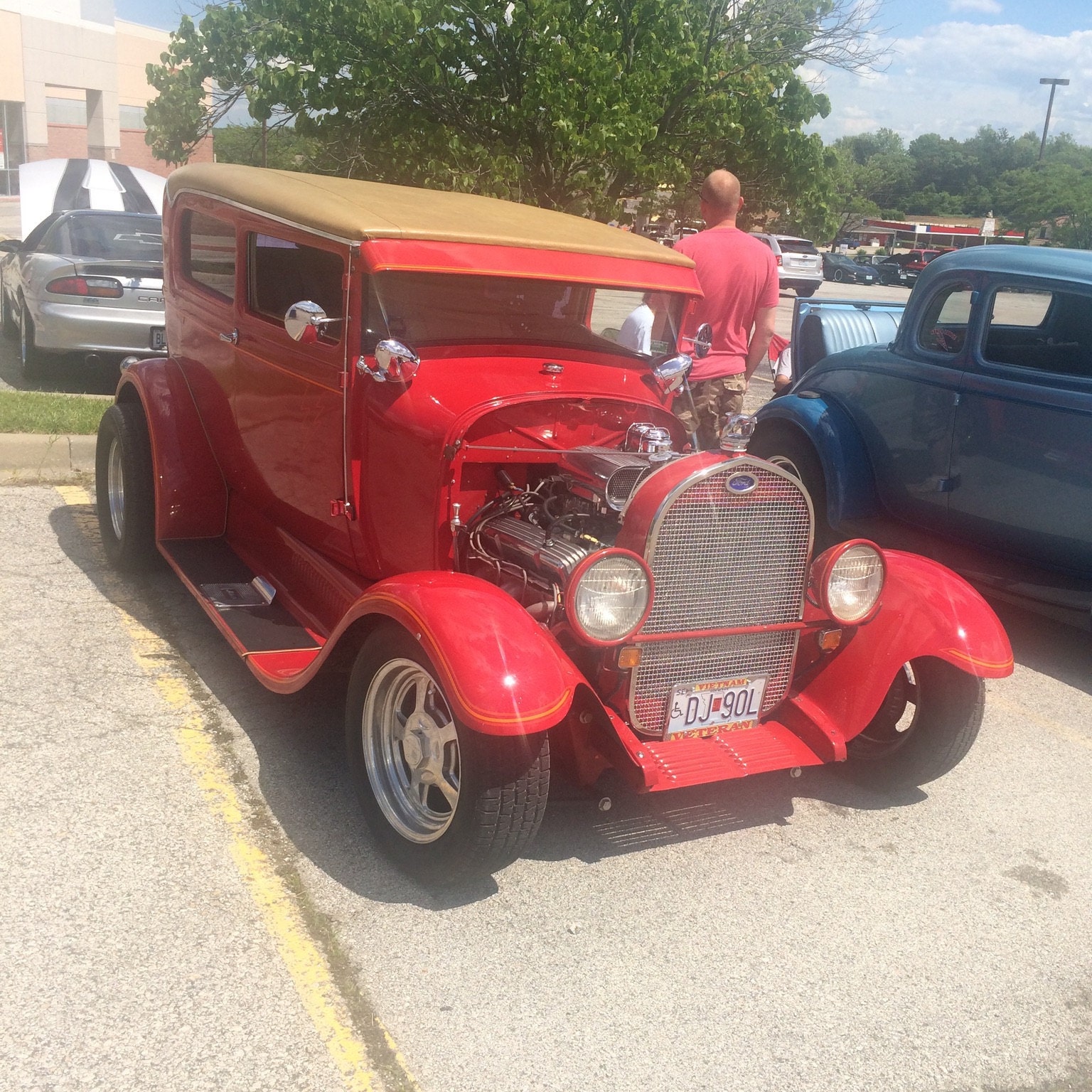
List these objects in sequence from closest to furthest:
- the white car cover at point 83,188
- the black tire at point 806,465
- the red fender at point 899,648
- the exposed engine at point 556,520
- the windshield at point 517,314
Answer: the exposed engine at point 556,520 < the red fender at point 899,648 < the windshield at point 517,314 < the black tire at point 806,465 < the white car cover at point 83,188

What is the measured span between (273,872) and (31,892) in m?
0.62

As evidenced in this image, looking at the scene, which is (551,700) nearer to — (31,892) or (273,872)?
(273,872)

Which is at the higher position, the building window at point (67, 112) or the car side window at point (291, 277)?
the building window at point (67, 112)

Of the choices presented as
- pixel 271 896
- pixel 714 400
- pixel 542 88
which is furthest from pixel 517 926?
pixel 542 88

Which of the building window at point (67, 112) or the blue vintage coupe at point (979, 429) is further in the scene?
the building window at point (67, 112)

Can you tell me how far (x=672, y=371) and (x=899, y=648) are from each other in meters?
1.27

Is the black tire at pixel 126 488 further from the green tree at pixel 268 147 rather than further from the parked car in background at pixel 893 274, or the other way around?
the parked car in background at pixel 893 274

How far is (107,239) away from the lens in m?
9.73

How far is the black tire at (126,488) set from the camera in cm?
512

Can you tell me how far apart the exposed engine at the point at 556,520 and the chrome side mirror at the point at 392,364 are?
44cm

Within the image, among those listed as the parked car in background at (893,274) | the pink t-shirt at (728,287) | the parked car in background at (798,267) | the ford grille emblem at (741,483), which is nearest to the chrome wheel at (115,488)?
the pink t-shirt at (728,287)

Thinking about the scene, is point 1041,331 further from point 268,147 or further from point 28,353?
point 268,147

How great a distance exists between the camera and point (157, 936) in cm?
283

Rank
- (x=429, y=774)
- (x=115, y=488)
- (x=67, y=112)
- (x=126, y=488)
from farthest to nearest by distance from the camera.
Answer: (x=67, y=112)
(x=115, y=488)
(x=126, y=488)
(x=429, y=774)
